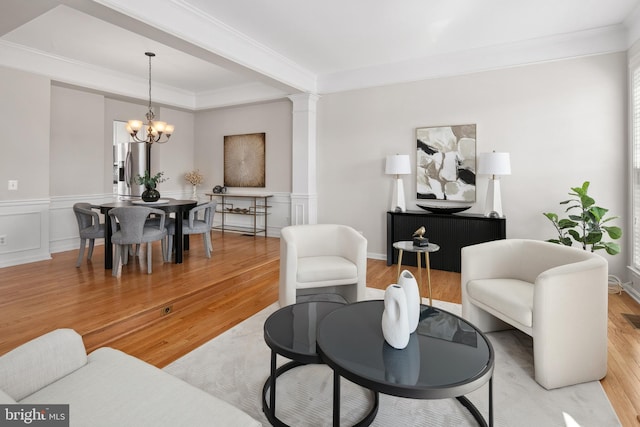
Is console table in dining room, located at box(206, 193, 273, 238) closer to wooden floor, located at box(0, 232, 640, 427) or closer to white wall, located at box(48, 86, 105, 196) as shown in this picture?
wooden floor, located at box(0, 232, 640, 427)

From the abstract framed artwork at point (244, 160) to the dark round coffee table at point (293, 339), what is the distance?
4.80 meters

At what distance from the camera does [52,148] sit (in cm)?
529

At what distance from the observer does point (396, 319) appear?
1682 mm

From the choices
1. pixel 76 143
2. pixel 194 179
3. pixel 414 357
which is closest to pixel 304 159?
pixel 194 179

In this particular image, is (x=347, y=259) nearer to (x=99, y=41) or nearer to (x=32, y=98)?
(x=99, y=41)

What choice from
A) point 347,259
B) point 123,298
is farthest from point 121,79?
point 347,259

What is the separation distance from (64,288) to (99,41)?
9.95 ft

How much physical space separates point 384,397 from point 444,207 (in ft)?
10.7

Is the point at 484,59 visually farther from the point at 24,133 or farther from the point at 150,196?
the point at 24,133

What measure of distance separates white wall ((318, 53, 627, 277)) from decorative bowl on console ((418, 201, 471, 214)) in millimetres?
202

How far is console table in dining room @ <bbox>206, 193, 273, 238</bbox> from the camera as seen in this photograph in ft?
21.9

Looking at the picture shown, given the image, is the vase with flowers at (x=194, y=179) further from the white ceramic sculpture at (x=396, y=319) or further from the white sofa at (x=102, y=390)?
the white ceramic sculpture at (x=396, y=319)

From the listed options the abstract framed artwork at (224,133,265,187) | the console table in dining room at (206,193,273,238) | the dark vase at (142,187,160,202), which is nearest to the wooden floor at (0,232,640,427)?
the dark vase at (142,187,160,202)

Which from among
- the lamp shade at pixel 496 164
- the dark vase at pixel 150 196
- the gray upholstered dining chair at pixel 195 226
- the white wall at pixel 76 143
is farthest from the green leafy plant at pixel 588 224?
the white wall at pixel 76 143
